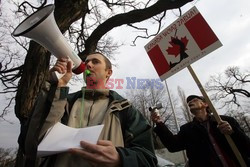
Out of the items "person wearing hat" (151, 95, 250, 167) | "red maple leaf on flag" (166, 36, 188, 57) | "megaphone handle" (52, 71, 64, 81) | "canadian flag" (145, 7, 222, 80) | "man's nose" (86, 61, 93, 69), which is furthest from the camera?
"red maple leaf on flag" (166, 36, 188, 57)

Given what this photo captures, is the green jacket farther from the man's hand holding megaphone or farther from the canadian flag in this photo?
the canadian flag

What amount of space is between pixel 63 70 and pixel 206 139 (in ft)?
5.90

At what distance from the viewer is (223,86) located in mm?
23297

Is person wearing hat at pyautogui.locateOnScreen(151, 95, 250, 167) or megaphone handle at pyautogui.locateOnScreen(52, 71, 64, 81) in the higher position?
megaphone handle at pyautogui.locateOnScreen(52, 71, 64, 81)

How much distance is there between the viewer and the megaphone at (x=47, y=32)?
4.39 feet

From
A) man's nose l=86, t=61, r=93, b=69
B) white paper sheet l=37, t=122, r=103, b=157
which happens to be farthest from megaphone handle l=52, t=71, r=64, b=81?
man's nose l=86, t=61, r=93, b=69

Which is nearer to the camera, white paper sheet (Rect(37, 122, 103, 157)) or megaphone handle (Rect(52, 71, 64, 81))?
white paper sheet (Rect(37, 122, 103, 157))

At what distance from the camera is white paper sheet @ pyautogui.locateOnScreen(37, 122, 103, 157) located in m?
0.90

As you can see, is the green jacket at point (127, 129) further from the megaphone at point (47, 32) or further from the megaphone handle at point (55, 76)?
the megaphone at point (47, 32)

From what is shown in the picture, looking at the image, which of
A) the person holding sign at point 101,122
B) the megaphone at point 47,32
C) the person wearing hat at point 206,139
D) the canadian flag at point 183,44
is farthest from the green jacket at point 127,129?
the canadian flag at point 183,44

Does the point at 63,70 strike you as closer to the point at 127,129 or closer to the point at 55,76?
the point at 55,76

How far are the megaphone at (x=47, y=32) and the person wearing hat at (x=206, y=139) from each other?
4.64 feet

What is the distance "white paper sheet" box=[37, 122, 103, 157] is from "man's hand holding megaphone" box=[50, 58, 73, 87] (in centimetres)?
31

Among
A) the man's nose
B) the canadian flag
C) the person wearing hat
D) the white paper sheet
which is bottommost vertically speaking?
the person wearing hat
